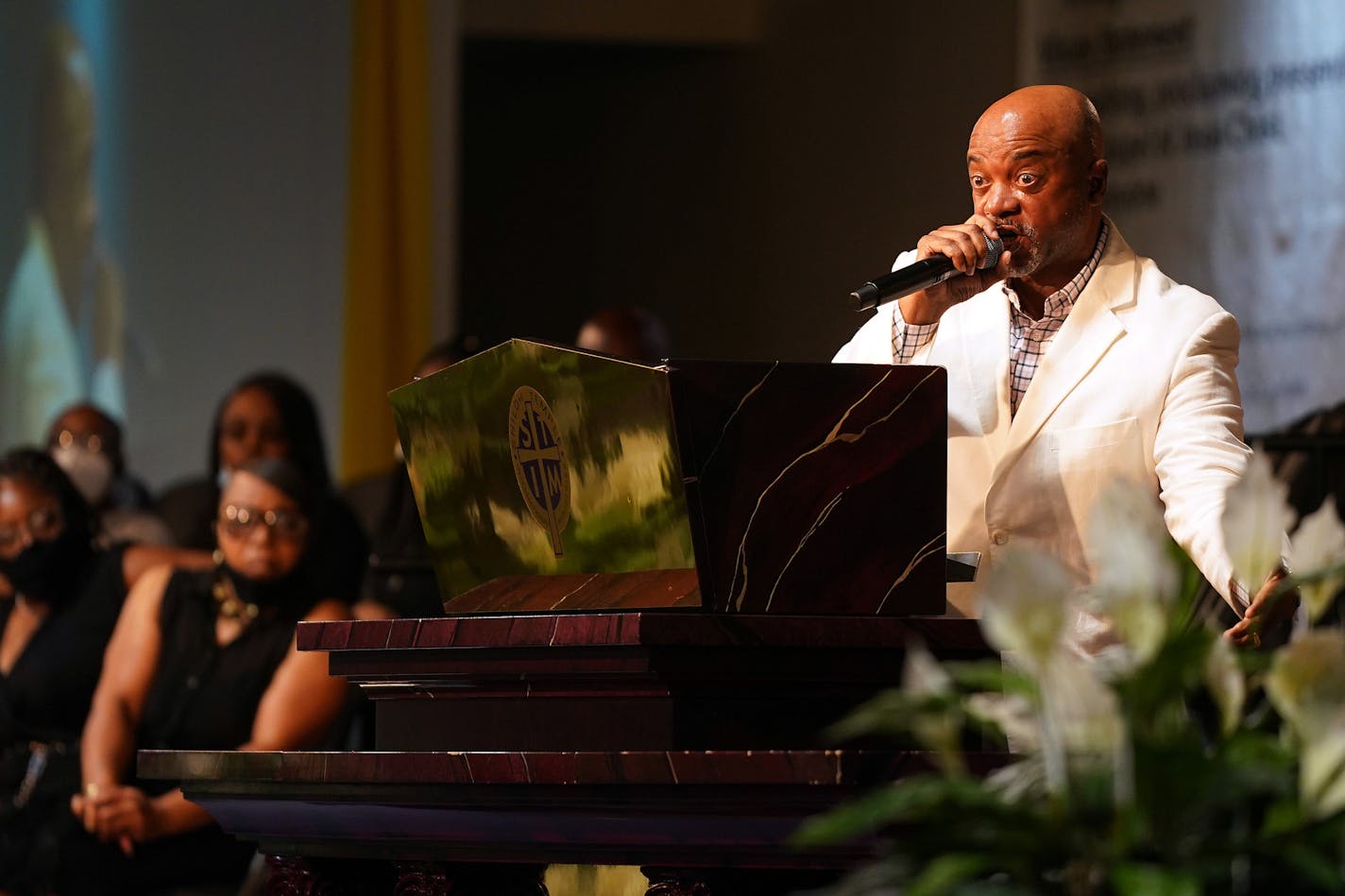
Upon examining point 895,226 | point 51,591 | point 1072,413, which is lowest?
point 51,591

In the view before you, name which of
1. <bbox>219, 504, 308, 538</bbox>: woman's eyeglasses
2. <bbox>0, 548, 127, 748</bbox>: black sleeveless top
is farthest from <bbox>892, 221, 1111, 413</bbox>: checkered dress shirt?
<bbox>0, 548, 127, 748</bbox>: black sleeveless top

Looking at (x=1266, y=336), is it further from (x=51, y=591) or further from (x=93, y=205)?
(x=93, y=205)

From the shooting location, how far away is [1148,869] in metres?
1.03

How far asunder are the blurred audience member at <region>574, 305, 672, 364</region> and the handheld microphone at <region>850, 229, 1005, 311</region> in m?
2.69

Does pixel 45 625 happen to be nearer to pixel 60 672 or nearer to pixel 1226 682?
pixel 60 672

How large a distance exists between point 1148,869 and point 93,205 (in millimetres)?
6998

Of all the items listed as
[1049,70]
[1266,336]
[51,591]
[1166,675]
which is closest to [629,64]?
[1049,70]

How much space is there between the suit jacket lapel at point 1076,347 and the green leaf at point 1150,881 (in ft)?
4.26

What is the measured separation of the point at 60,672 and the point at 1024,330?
2.55 metres

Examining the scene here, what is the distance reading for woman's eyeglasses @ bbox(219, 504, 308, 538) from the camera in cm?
398

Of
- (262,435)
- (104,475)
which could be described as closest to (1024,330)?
(262,435)

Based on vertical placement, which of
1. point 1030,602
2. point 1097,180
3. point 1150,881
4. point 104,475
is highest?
point 1097,180

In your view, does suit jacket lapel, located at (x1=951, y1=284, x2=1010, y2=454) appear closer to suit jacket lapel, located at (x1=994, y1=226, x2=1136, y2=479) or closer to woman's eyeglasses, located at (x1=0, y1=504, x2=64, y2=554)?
suit jacket lapel, located at (x1=994, y1=226, x2=1136, y2=479)

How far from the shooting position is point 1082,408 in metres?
2.31
